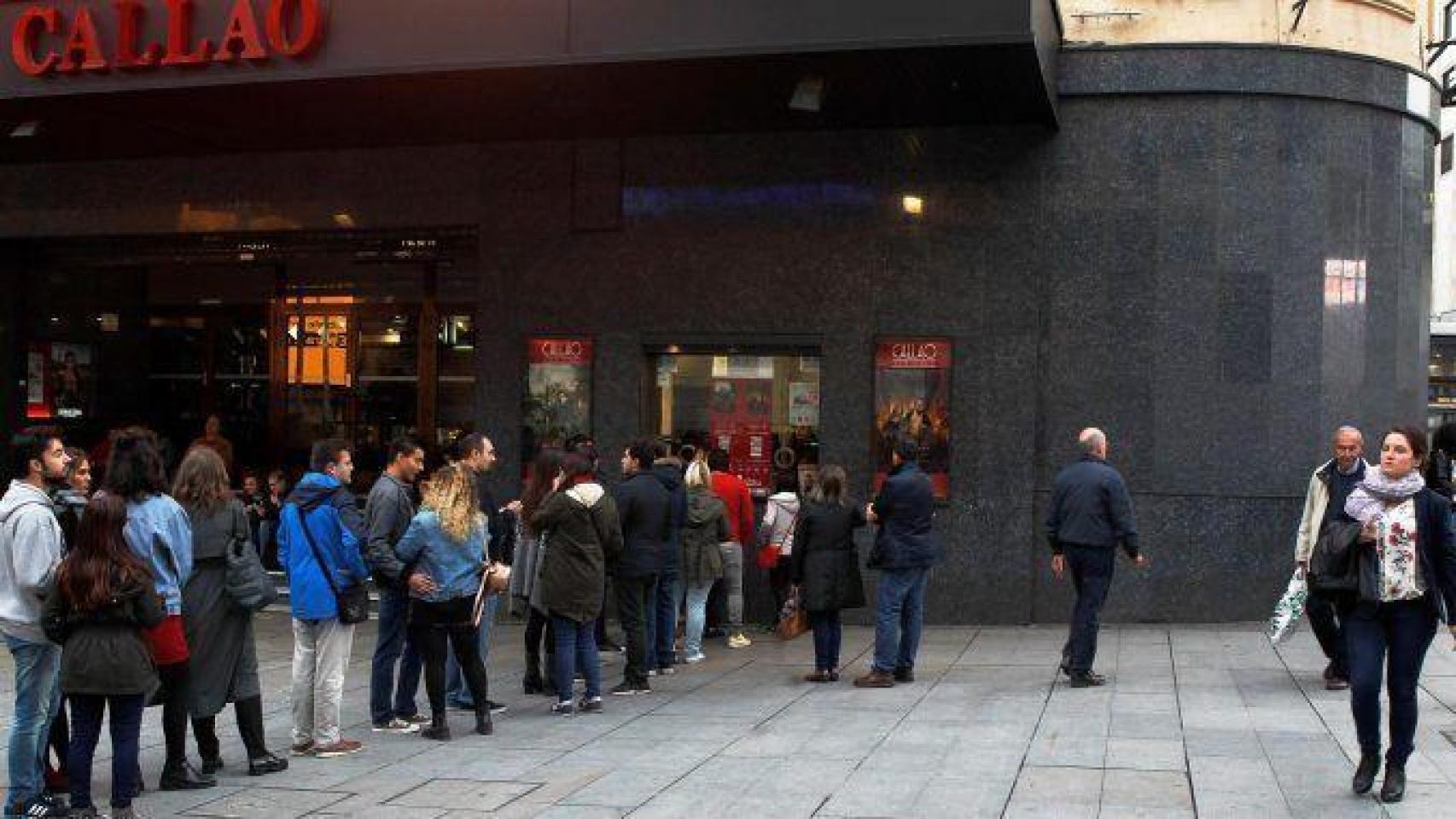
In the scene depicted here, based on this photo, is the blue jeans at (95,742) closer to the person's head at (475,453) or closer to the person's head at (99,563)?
the person's head at (99,563)

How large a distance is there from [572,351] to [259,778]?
282 inches

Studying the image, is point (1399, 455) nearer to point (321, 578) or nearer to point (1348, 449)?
point (1348, 449)

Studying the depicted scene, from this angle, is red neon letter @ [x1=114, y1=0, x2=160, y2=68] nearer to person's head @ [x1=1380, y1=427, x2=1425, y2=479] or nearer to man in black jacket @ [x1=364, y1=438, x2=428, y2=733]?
man in black jacket @ [x1=364, y1=438, x2=428, y2=733]

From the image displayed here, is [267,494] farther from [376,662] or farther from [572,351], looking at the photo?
[376,662]

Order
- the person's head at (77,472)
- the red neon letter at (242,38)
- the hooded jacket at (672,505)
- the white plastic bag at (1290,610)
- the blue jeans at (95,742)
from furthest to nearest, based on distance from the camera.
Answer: the red neon letter at (242,38)
the hooded jacket at (672,505)
the white plastic bag at (1290,610)
the person's head at (77,472)
the blue jeans at (95,742)

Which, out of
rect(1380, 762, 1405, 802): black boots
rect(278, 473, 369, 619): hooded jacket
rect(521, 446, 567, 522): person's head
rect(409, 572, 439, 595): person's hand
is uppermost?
rect(521, 446, 567, 522): person's head

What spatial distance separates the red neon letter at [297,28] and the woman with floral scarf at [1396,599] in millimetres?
8415

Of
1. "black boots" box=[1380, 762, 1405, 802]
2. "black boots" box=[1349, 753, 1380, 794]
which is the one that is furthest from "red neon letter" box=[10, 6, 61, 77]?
"black boots" box=[1380, 762, 1405, 802]

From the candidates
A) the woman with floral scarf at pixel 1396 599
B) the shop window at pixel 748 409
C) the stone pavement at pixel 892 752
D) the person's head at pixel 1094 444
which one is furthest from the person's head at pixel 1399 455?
the shop window at pixel 748 409

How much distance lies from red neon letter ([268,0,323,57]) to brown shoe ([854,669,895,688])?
647cm

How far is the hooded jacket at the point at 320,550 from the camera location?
8.26 meters

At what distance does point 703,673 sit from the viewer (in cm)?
1135

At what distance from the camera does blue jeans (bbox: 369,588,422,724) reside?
913 cm

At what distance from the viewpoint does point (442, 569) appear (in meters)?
8.78
